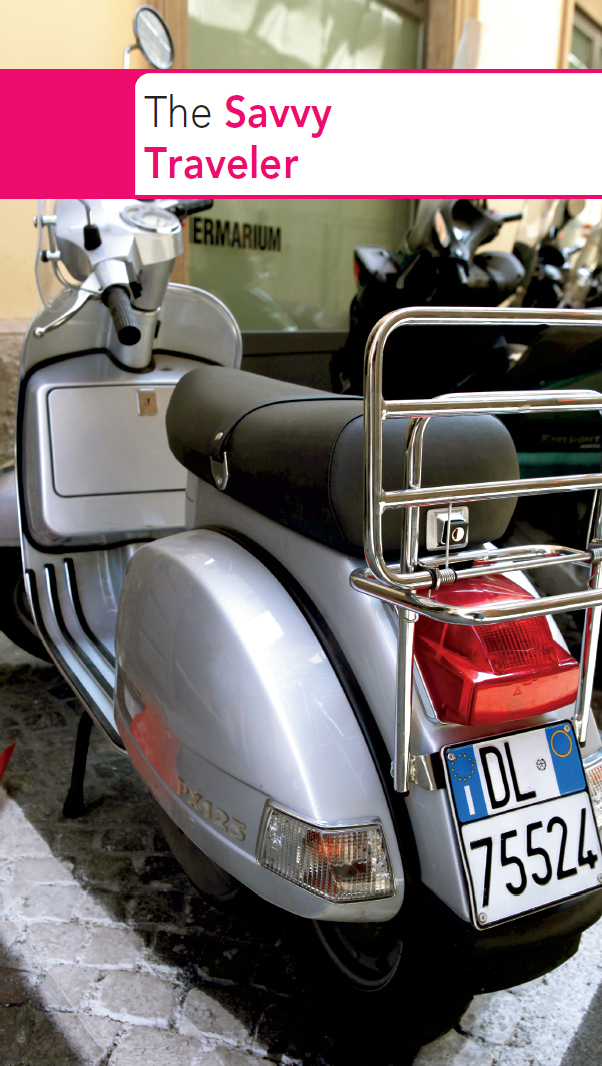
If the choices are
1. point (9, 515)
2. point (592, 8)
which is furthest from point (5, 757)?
point (592, 8)

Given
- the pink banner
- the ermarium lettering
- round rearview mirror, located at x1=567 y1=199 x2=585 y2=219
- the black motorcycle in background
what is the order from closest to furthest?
the black motorcycle in background
the pink banner
the ermarium lettering
round rearview mirror, located at x1=567 y1=199 x2=585 y2=219

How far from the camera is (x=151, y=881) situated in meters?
1.80

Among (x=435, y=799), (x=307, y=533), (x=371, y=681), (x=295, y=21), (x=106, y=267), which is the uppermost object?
(x=295, y=21)

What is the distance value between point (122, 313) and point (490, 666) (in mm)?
1318

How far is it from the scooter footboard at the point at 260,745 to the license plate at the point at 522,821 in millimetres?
115

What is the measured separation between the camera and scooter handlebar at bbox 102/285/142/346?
1.94m

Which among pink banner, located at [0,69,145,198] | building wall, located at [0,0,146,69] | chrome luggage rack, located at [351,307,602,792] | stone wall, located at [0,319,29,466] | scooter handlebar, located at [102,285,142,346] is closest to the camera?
chrome luggage rack, located at [351,307,602,792]

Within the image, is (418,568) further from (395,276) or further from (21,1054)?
(395,276)

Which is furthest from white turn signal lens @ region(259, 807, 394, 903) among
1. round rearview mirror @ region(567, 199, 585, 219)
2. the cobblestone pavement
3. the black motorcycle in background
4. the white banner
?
round rearview mirror @ region(567, 199, 585, 219)

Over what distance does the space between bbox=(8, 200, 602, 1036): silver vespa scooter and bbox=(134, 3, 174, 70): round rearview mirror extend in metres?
1.31

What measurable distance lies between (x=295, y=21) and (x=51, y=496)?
15.9 feet

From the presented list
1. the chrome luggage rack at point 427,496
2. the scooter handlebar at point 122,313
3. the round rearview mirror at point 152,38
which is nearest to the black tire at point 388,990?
the chrome luggage rack at point 427,496

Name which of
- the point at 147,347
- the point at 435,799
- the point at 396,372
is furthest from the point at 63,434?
the point at 396,372

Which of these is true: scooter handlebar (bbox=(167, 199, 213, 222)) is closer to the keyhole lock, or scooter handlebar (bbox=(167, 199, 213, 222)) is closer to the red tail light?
the keyhole lock
